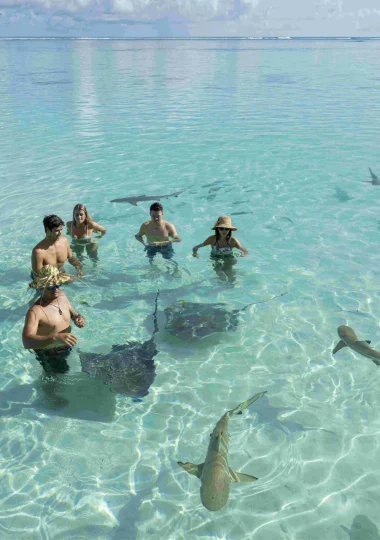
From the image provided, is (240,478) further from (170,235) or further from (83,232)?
(83,232)

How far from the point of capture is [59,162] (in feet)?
55.7

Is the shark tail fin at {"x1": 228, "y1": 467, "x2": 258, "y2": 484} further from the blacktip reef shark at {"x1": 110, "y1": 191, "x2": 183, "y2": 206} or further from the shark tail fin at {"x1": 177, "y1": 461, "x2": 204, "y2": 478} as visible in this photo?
the blacktip reef shark at {"x1": 110, "y1": 191, "x2": 183, "y2": 206}

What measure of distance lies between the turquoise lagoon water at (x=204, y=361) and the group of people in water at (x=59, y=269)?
16.8 inches

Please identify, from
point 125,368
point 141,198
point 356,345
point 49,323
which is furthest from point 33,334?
point 141,198

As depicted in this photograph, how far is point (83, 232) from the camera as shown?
943 cm

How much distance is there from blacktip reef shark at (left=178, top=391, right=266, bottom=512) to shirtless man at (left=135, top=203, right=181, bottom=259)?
5.08 meters

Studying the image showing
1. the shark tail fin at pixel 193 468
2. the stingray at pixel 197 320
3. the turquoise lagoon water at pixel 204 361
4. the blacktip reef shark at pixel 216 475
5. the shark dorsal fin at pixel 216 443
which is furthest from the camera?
the stingray at pixel 197 320

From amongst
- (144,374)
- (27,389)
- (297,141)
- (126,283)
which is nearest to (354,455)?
(144,374)

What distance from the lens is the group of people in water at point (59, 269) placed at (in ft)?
17.4

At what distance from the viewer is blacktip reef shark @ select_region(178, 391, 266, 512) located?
3.95 m

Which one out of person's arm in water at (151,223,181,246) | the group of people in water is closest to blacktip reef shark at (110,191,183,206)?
the group of people in water

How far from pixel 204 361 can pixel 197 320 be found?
77cm

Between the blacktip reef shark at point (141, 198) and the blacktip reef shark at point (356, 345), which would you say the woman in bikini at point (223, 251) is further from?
the blacktip reef shark at point (141, 198)

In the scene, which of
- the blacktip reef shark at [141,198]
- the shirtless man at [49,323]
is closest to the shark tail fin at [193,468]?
the shirtless man at [49,323]
